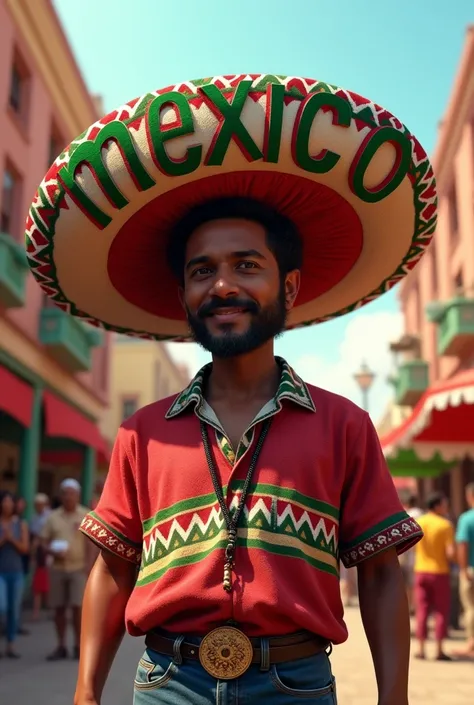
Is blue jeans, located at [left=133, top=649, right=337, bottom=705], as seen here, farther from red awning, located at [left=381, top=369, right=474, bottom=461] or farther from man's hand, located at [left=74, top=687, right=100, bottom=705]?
red awning, located at [left=381, top=369, right=474, bottom=461]

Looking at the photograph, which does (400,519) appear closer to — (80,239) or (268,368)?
(268,368)

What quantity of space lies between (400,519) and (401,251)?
0.92 m

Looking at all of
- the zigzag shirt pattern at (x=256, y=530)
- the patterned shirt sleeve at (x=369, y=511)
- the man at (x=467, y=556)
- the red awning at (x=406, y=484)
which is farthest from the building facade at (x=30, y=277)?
the red awning at (x=406, y=484)

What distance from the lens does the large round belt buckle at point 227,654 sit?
1.65 m

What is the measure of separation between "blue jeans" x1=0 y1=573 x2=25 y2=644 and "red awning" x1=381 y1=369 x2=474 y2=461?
5215 mm

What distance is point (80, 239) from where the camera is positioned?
6.97 ft

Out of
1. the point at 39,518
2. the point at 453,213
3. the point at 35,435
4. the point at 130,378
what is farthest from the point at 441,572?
the point at 130,378

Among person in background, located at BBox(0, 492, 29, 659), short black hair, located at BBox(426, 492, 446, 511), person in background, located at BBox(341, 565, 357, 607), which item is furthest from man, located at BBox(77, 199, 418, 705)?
person in background, located at BBox(341, 565, 357, 607)

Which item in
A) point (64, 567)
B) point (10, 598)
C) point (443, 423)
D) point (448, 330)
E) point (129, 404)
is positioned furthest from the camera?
point (129, 404)

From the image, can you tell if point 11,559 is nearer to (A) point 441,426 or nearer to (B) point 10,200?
(A) point 441,426

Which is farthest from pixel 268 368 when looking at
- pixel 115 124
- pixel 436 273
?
pixel 436 273

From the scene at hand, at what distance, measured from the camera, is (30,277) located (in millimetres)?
14984

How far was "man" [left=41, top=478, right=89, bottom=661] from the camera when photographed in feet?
24.7

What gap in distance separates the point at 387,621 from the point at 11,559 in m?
6.95
